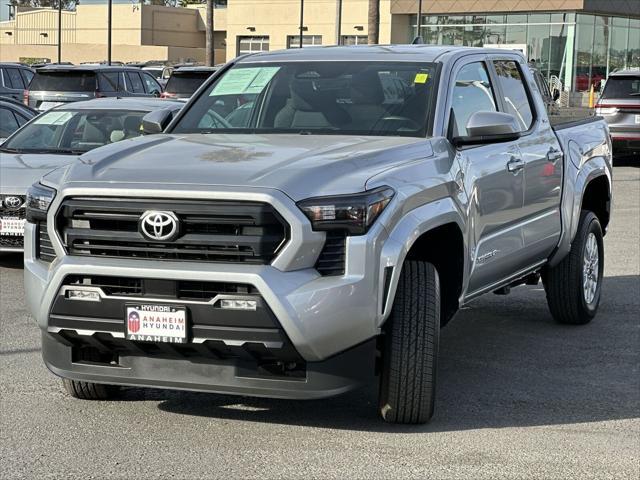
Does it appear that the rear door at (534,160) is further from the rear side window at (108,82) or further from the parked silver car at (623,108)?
the rear side window at (108,82)

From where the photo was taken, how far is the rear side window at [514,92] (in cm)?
793

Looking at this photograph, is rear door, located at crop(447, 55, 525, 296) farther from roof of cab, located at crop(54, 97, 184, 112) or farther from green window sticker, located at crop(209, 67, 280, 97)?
roof of cab, located at crop(54, 97, 184, 112)

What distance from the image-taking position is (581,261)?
885 cm

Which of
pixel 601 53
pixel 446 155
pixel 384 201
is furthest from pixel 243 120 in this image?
pixel 601 53

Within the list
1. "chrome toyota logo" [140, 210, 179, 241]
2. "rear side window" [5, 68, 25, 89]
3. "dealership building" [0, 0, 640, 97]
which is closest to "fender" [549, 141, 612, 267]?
"chrome toyota logo" [140, 210, 179, 241]

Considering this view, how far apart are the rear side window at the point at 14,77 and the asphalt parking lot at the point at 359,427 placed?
74.5 ft

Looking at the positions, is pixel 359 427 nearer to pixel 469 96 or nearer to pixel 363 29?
pixel 469 96

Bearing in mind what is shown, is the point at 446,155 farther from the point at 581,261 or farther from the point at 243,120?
the point at 581,261

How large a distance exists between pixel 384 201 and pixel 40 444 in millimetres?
1986

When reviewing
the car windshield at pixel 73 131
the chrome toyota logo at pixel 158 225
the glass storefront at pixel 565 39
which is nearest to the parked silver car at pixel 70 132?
the car windshield at pixel 73 131

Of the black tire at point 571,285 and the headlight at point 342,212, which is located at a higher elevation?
the headlight at point 342,212

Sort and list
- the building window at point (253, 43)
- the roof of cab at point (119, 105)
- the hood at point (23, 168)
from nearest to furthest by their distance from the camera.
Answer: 1. the hood at point (23, 168)
2. the roof of cab at point (119, 105)
3. the building window at point (253, 43)

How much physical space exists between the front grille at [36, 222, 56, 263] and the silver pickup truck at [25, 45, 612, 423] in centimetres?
1

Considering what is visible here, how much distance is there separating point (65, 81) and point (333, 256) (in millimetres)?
22623
